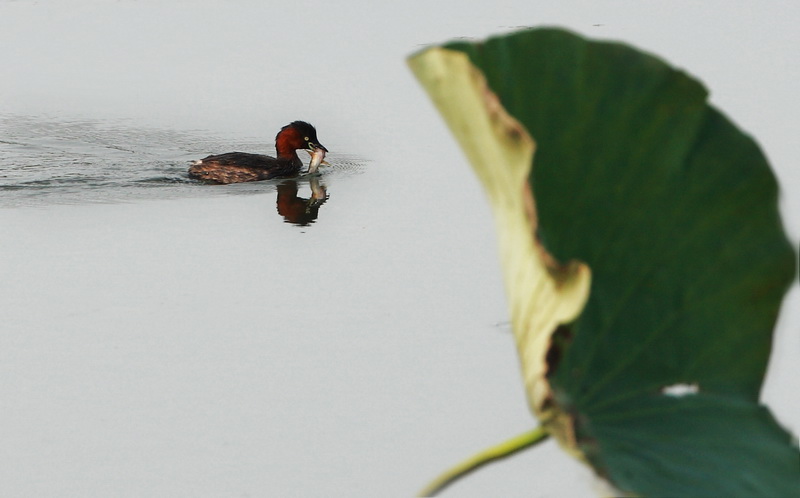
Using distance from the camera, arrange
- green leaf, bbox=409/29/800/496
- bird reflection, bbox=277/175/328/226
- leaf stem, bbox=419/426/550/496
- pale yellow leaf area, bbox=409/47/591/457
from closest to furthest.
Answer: pale yellow leaf area, bbox=409/47/591/457 → leaf stem, bbox=419/426/550/496 → green leaf, bbox=409/29/800/496 → bird reflection, bbox=277/175/328/226

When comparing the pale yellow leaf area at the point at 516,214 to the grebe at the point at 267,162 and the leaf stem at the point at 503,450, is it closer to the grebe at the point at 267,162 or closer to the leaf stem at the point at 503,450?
the leaf stem at the point at 503,450

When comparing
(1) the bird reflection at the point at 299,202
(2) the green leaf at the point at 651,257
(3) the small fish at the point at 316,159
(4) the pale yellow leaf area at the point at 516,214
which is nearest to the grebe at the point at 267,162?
(3) the small fish at the point at 316,159

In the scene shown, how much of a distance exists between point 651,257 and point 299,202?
6.79 meters

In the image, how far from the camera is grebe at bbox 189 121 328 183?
9.46 metres

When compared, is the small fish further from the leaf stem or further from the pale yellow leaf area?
the leaf stem

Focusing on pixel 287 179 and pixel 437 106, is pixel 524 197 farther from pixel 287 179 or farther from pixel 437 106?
pixel 287 179

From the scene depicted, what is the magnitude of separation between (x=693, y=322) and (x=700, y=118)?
441 mm

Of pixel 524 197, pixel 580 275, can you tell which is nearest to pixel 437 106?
pixel 524 197

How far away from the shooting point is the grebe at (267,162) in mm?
9461

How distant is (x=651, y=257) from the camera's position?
2281mm

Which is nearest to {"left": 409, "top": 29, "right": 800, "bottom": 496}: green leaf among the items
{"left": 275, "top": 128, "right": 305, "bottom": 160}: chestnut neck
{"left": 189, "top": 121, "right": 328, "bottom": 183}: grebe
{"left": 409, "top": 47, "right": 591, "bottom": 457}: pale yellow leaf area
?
{"left": 409, "top": 47, "right": 591, "bottom": 457}: pale yellow leaf area

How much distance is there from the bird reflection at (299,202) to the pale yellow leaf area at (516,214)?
5.68 m

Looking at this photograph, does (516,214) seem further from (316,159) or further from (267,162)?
(316,159)

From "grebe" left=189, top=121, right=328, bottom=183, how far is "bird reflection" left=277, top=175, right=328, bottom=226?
0.19 metres
